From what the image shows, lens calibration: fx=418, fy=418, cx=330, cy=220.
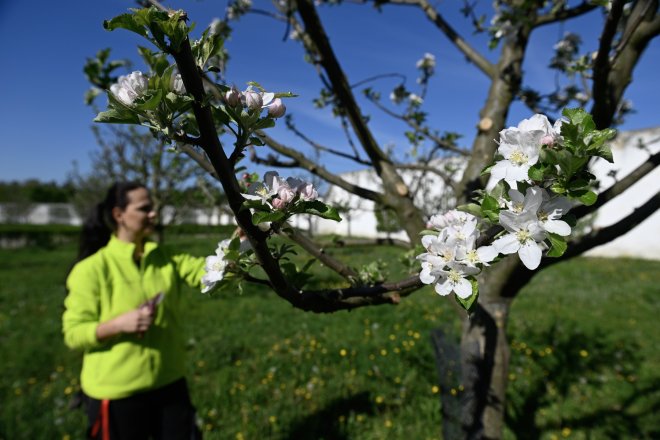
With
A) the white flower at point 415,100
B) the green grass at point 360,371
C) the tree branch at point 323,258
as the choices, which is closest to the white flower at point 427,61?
the white flower at point 415,100

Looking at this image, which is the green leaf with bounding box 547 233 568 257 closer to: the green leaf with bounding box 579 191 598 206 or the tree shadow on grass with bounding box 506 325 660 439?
the green leaf with bounding box 579 191 598 206

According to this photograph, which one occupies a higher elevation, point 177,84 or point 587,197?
point 177,84

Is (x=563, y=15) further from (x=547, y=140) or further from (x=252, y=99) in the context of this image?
(x=252, y=99)

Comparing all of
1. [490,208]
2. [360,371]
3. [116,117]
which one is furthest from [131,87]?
[360,371]

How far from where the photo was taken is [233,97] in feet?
2.48

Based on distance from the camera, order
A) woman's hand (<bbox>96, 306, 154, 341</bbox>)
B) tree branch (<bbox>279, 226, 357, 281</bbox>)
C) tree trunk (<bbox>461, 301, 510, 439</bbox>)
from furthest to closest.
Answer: woman's hand (<bbox>96, 306, 154, 341</bbox>), tree trunk (<bbox>461, 301, 510, 439</bbox>), tree branch (<bbox>279, 226, 357, 281</bbox>)

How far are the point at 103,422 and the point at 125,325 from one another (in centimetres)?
57

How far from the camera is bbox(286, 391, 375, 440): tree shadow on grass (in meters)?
3.41

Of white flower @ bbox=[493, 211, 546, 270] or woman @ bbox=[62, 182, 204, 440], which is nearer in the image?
white flower @ bbox=[493, 211, 546, 270]

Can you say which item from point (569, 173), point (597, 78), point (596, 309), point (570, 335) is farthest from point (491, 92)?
point (596, 309)

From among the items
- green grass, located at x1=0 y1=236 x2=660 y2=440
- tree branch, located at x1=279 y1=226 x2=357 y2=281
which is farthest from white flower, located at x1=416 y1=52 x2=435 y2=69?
tree branch, located at x1=279 y1=226 x2=357 y2=281

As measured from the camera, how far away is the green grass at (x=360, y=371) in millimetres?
3510

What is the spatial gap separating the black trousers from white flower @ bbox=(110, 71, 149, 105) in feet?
7.42

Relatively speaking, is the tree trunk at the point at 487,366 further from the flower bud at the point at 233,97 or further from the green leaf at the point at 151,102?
the green leaf at the point at 151,102
